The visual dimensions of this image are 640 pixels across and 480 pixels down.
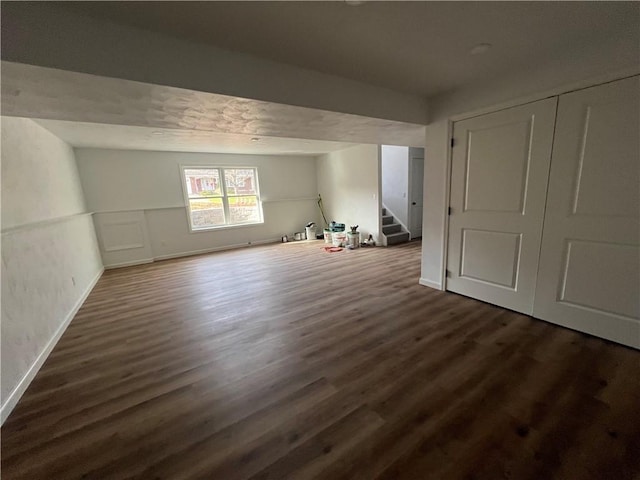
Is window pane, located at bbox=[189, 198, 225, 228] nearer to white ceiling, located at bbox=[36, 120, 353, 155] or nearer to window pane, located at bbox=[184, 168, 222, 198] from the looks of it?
window pane, located at bbox=[184, 168, 222, 198]

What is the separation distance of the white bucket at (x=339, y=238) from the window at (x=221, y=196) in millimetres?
2130

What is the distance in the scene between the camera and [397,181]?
6605 millimetres

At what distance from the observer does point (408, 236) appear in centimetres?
646

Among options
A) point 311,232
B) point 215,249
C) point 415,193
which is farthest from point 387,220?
point 215,249

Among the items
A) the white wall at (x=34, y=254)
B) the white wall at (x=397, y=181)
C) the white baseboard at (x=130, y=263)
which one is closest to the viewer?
the white wall at (x=34, y=254)

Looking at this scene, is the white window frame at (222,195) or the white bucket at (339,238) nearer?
the white window frame at (222,195)

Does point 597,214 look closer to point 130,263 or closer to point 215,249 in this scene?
point 215,249

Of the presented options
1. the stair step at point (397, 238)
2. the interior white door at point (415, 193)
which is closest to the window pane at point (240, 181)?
the stair step at point (397, 238)

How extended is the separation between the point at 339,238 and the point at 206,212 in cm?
328

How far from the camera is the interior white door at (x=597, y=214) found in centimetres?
192

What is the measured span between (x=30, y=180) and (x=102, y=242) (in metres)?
2.74

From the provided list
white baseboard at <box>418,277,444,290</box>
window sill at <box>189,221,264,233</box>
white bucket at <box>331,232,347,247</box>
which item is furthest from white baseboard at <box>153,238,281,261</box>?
white baseboard at <box>418,277,444,290</box>

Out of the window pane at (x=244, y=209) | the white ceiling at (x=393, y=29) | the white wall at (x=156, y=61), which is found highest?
the white ceiling at (x=393, y=29)

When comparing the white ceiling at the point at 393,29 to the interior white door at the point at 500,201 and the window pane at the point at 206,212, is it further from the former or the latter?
the window pane at the point at 206,212
